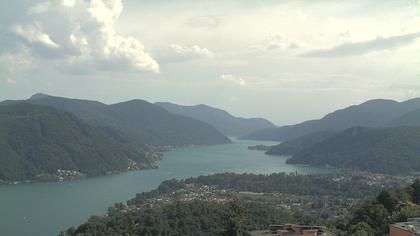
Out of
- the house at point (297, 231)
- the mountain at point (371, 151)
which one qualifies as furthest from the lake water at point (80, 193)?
the house at point (297, 231)

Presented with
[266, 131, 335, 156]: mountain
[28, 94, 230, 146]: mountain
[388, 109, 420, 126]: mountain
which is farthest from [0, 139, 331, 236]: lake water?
[28, 94, 230, 146]: mountain

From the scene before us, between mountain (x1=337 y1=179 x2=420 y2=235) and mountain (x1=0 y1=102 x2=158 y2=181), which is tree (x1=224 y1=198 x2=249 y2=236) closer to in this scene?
mountain (x1=337 y1=179 x2=420 y2=235)

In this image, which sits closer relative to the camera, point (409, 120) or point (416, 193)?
point (416, 193)

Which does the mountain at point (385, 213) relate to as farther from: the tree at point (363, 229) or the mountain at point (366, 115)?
the mountain at point (366, 115)

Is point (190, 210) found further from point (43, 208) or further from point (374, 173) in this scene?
point (374, 173)

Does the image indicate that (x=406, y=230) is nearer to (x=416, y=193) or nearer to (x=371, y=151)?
(x=416, y=193)

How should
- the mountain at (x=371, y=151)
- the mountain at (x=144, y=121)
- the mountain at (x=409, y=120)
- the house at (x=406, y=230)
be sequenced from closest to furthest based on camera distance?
1. the house at (x=406, y=230)
2. the mountain at (x=371, y=151)
3. the mountain at (x=409, y=120)
4. the mountain at (x=144, y=121)

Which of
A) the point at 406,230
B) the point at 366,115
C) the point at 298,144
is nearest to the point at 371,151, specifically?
the point at 298,144
